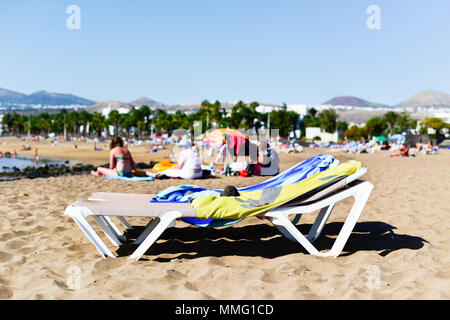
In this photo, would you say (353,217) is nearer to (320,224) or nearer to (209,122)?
(320,224)

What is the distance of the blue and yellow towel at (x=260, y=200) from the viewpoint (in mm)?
3439

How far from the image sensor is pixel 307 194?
11.9ft

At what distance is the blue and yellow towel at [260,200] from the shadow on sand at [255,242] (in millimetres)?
518

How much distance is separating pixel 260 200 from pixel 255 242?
0.83 metres

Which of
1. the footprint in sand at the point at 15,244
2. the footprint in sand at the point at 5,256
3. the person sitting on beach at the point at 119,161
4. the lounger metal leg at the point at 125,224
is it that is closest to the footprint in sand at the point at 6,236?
the footprint in sand at the point at 15,244

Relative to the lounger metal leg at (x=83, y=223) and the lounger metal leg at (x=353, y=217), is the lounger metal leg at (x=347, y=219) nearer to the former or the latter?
the lounger metal leg at (x=353, y=217)

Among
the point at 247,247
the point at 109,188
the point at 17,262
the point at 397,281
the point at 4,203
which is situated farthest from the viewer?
the point at 109,188

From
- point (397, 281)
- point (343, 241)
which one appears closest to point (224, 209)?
point (343, 241)

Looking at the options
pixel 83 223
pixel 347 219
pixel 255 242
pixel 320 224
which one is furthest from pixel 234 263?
pixel 83 223

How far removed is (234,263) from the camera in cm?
346

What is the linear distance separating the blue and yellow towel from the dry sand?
42 centimetres
